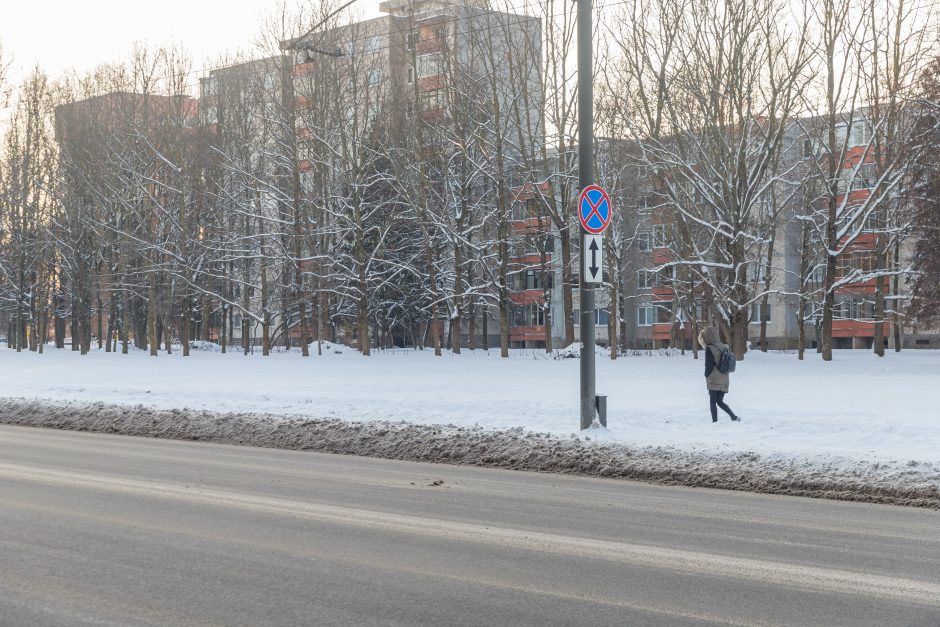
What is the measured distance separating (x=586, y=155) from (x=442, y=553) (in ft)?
30.5

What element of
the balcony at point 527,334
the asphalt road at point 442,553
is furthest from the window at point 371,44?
the asphalt road at point 442,553

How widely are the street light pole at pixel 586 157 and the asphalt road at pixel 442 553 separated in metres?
4.09

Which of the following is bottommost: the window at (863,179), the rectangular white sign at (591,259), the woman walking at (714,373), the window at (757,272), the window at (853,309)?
the woman walking at (714,373)

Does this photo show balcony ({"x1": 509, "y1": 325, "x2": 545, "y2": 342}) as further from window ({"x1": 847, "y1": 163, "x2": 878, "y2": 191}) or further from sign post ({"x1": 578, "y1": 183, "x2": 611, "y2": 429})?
sign post ({"x1": 578, "y1": 183, "x2": 611, "y2": 429})

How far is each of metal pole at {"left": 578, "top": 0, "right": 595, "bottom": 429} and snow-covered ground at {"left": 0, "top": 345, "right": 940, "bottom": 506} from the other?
2.02ft

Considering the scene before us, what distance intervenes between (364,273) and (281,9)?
520 inches

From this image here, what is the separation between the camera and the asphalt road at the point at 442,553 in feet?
17.5

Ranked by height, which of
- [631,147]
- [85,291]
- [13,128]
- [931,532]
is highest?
[13,128]

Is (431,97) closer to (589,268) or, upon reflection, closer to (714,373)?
(714,373)

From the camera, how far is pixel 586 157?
14.9 meters

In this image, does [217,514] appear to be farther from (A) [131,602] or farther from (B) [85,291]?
(B) [85,291]

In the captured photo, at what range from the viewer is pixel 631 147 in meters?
42.4

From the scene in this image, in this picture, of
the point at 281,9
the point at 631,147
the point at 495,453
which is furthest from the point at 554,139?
the point at 495,453

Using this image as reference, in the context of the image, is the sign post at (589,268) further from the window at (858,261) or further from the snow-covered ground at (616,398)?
the window at (858,261)
